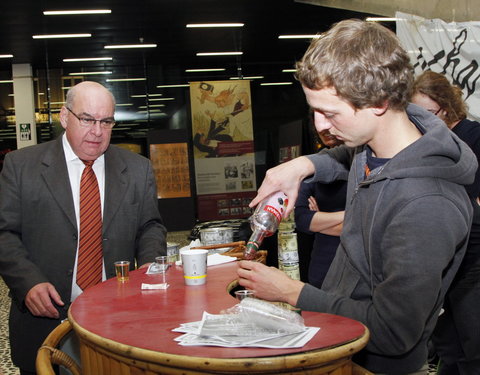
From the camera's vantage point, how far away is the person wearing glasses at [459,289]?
2654 millimetres

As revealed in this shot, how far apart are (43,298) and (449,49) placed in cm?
360

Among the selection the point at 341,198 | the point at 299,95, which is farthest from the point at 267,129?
the point at 341,198

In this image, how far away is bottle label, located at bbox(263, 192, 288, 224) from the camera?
5.53ft

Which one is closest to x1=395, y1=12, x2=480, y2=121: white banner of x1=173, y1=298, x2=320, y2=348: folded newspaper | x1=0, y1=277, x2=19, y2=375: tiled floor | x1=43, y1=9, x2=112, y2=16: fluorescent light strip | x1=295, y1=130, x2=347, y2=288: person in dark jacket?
x1=295, y1=130, x2=347, y2=288: person in dark jacket

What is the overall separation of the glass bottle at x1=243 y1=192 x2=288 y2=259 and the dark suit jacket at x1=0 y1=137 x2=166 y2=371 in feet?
3.46

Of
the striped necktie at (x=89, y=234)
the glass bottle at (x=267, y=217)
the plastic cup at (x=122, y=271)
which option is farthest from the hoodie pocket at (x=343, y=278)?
the striped necktie at (x=89, y=234)

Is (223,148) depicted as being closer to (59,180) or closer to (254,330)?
(59,180)

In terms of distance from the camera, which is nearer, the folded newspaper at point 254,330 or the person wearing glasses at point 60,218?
the folded newspaper at point 254,330

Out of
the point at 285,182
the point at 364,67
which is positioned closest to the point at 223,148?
the point at 285,182

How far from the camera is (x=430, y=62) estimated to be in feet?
14.9

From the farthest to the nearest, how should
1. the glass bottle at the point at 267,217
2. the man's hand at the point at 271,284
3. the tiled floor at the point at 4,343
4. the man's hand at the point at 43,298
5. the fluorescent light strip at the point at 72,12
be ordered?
the fluorescent light strip at the point at 72,12 → the tiled floor at the point at 4,343 → the man's hand at the point at 43,298 → the glass bottle at the point at 267,217 → the man's hand at the point at 271,284

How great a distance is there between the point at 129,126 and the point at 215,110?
2.20 meters

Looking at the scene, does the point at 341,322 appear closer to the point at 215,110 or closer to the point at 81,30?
the point at 81,30

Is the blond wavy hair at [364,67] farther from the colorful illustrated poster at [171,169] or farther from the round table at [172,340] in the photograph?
the colorful illustrated poster at [171,169]
